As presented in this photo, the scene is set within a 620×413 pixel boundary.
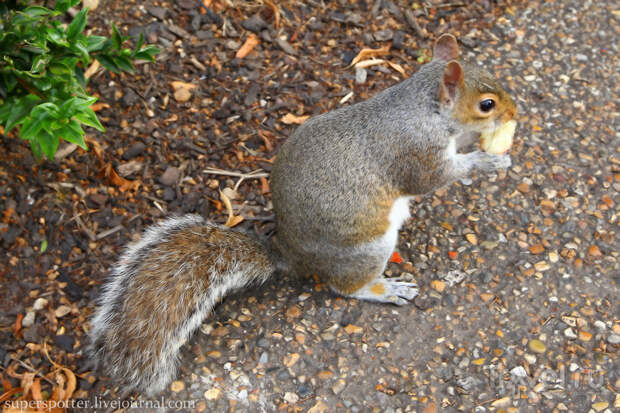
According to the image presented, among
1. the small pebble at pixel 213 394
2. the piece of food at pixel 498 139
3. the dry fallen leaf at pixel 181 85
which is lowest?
the small pebble at pixel 213 394

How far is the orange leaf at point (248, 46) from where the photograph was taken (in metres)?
3.78

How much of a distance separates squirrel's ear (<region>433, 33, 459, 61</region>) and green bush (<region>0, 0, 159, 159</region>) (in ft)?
5.00

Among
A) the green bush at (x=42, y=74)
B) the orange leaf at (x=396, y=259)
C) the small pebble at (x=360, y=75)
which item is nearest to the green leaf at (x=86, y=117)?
the green bush at (x=42, y=74)

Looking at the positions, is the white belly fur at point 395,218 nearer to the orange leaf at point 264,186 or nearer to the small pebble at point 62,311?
the orange leaf at point 264,186

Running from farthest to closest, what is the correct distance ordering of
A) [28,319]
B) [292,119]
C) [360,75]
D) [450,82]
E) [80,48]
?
[360,75], [292,119], [28,319], [450,82], [80,48]

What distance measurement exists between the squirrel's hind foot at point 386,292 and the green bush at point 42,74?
1.40m

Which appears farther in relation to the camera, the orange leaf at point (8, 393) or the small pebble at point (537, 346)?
the small pebble at point (537, 346)

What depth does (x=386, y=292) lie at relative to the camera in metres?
2.82

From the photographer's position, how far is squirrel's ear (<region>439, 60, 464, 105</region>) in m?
2.37

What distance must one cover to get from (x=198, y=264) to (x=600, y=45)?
3.17 meters

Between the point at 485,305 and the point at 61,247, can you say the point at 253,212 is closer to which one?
the point at 61,247

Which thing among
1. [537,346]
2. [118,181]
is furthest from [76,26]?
[537,346]

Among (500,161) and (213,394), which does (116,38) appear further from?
(500,161)

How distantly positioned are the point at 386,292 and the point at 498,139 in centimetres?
88
